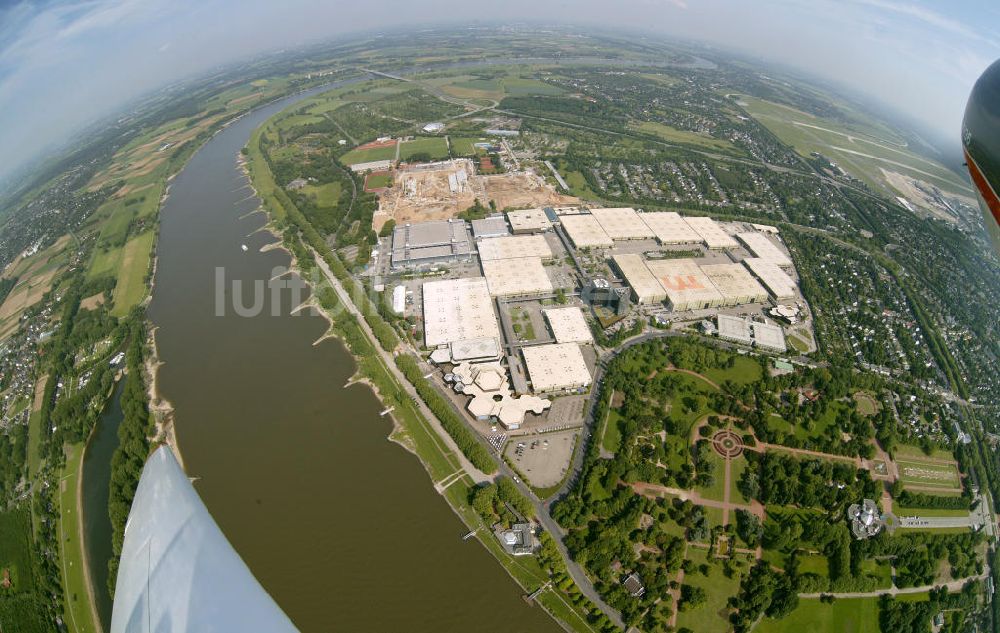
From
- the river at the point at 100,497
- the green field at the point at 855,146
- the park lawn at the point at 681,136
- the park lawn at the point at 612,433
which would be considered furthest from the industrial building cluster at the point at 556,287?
the green field at the point at 855,146

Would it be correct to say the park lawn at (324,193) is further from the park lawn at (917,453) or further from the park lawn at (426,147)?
the park lawn at (917,453)

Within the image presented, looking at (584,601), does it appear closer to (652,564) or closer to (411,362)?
(652,564)

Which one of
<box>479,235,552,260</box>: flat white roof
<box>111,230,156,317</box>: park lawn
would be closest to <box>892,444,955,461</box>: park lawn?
<box>479,235,552,260</box>: flat white roof


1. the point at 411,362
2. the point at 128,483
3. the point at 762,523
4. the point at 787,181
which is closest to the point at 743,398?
the point at 762,523

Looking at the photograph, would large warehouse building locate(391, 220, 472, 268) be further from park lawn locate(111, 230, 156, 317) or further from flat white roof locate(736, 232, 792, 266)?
flat white roof locate(736, 232, 792, 266)

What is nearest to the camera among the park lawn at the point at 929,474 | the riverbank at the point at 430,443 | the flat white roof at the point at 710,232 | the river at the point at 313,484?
the riverbank at the point at 430,443
